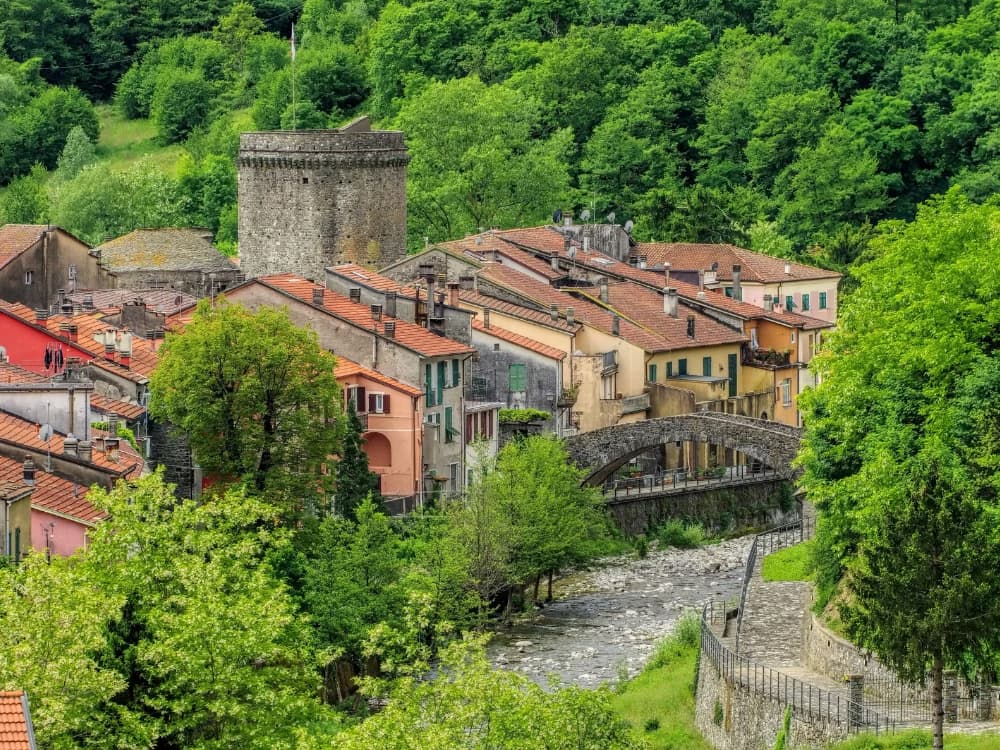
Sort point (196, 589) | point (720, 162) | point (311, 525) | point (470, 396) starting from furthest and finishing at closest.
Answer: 1. point (720, 162)
2. point (470, 396)
3. point (311, 525)
4. point (196, 589)

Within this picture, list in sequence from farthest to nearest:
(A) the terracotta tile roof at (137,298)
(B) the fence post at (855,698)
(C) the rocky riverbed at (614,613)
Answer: (A) the terracotta tile roof at (137,298) < (C) the rocky riverbed at (614,613) < (B) the fence post at (855,698)

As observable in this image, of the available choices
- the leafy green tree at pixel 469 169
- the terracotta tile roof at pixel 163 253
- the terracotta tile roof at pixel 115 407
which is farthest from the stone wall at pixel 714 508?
the leafy green tree at pixel 469 169

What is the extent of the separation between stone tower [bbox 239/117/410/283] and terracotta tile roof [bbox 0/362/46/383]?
33211 mm

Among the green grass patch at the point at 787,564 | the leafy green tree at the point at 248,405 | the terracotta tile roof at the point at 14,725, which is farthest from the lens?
the leafy green tree at the point at 248,405

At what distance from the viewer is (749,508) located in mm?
81188

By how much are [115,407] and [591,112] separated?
225 ft

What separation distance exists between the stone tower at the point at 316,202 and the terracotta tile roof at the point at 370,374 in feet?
79.4

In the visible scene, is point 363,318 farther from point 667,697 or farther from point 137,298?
point 667,697

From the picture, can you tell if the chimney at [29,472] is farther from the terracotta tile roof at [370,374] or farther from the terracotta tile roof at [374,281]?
the terracotta tile roof at [374,281]

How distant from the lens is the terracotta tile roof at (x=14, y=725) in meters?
33.3

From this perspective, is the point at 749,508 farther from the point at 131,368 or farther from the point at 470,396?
the point at 131,368

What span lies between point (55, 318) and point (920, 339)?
27.7 metres

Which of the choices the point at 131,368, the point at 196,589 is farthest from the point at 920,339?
the point at 131,368

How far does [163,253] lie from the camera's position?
322ft
